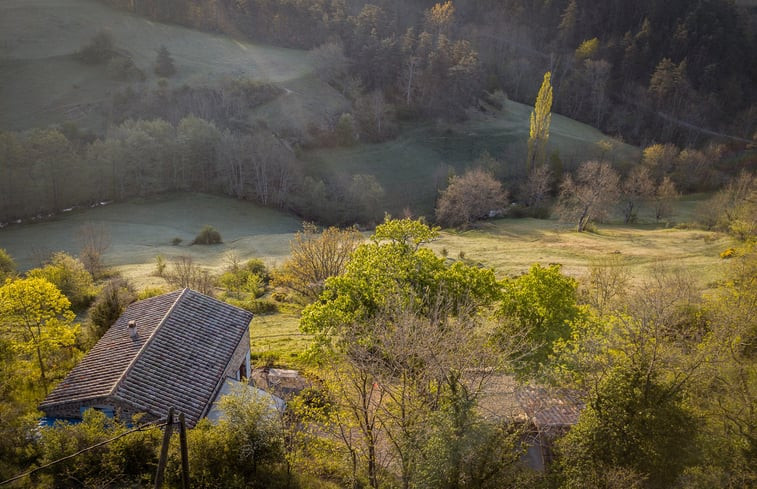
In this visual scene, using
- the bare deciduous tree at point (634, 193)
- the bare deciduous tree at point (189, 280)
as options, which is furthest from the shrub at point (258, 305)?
the bare deciduous tree at point (634, 193)

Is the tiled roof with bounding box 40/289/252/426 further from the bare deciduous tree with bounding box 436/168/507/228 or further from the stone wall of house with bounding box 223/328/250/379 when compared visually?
the bare deciduous tree with bounding box 436/168/507/228

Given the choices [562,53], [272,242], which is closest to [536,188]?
[272,242]

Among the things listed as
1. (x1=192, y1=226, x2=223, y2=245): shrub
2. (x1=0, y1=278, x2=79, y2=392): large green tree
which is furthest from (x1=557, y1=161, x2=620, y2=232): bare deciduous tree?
(x1=0, y1=278, x2=79, y2=392): large green tree

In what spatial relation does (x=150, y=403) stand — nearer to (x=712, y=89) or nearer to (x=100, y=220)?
(x=100, y=220)

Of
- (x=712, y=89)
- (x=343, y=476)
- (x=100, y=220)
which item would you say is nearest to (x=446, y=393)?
(x=343, y=476)

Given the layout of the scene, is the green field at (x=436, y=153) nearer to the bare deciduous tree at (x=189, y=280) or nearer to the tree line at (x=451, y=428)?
the bare deciduous tree at (x=189, y=280)
